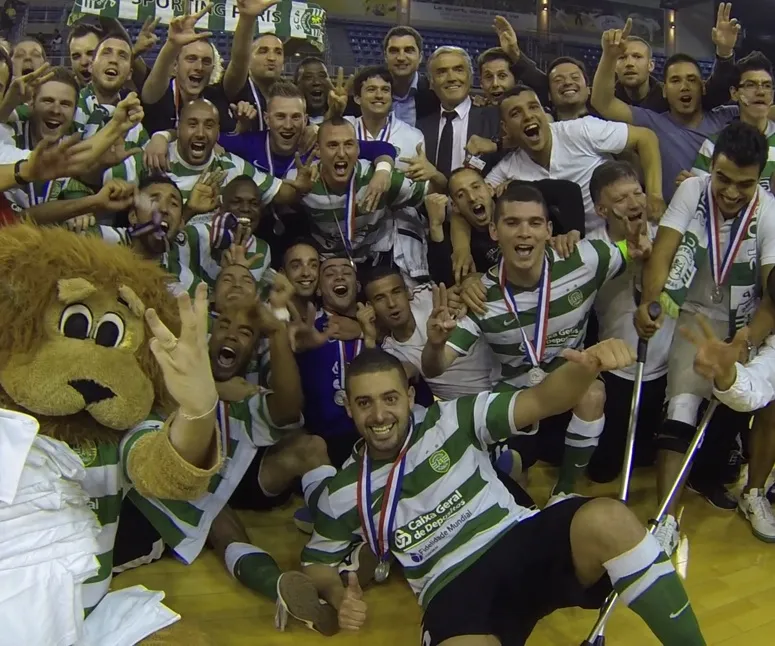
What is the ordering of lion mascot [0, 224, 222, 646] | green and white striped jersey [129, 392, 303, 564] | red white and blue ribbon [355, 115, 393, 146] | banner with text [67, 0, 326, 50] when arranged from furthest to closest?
1. banner with text [67, 0, 326, 50]
2. red white and blue ribbon [355, 115, 393, 146]
3. green and white striped jersey [129, 392, 303, 564]
4. lion mascot [0, 224, 222, 646]

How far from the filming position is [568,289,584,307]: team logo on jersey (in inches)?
109

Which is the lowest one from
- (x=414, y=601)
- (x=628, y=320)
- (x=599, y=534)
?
(x=414, y=601)

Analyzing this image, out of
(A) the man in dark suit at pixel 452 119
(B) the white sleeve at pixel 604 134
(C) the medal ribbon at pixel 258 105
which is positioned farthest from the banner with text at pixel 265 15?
(B) the white sleeve at pixel 604 134

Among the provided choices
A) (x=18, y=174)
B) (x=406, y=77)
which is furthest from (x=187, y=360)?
(x=406, y=77)

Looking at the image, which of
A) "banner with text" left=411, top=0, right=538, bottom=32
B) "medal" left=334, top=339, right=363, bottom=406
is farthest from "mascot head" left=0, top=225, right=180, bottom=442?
"banner with text" left=411, top=0, right=538, bottom=32

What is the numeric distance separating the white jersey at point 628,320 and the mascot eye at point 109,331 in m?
2.03

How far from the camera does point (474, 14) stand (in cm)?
1474

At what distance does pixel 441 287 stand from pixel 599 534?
3.68ft

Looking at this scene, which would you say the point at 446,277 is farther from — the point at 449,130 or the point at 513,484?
the point at 513,484

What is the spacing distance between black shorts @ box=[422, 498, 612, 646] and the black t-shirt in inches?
114

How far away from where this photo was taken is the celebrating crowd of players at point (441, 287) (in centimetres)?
196

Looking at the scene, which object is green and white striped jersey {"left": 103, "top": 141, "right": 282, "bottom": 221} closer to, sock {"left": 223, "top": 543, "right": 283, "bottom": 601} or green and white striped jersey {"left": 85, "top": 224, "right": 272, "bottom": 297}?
green and white striped jersey {"left": 85, "top": 224, "right": 272, "bottom": 297}

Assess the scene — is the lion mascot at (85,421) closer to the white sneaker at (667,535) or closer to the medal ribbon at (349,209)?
the white sneaker at (667,535)

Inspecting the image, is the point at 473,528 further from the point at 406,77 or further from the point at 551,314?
the point at 406,77
